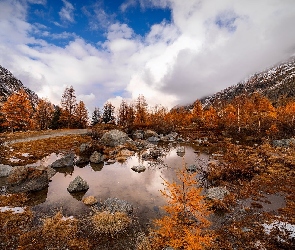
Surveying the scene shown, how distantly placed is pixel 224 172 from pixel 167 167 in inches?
329

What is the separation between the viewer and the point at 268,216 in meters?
16.0

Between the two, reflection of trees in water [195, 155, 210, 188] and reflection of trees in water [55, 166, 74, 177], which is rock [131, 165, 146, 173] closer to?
reflection of trees in water [195, 155, 210, 188]

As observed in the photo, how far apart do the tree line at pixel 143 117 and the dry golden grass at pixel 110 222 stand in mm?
46464

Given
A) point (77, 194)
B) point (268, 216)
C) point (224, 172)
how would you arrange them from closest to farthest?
point (268, 216) < point (77, 194) < point (224, 172)

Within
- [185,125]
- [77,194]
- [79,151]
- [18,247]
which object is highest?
[185,125]

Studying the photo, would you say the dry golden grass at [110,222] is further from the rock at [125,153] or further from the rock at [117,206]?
the rock at [125,153]

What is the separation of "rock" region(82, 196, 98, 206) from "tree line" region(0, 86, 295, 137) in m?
46.0

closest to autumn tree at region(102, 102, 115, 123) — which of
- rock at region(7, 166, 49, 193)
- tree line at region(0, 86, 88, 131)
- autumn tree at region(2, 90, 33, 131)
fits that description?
tree line at region(0, 86, 88, 131)

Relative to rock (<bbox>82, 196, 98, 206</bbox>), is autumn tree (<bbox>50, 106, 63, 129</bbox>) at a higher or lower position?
higher

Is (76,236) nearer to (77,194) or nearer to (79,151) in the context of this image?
Answer: (77,194)

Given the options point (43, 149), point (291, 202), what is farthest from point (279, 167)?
point (43, 149)

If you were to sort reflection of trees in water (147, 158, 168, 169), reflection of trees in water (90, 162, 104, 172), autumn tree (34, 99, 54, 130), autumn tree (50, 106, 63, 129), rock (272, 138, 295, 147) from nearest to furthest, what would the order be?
reflection of trees in water (90, 162, 104, 172) < reflection of trees in water (147, 158, 168, 169) < rock (272, 138, 295, 147) < autumn tree (50, 106, 63, 129) < autumn tree (34, 99, 54, 130)

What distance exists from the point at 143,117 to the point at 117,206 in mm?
77978

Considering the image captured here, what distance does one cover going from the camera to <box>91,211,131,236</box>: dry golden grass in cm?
1447
